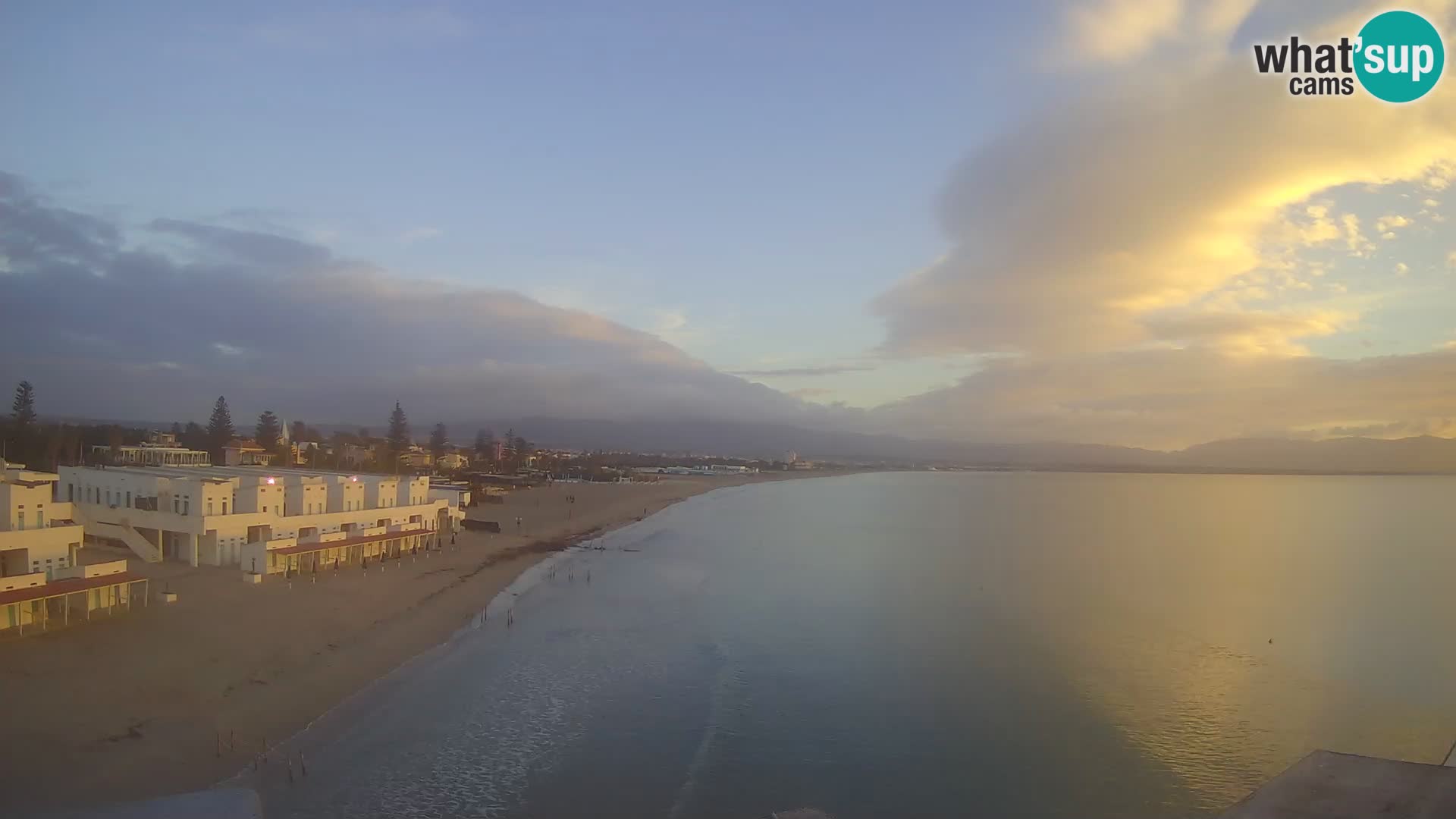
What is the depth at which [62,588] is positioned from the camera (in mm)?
17984

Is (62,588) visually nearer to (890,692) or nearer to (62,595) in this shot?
(62,595)

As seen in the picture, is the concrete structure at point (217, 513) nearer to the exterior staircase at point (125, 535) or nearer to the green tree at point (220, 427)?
the exterior staircase at point (125, 535)

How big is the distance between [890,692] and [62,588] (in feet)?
61.5

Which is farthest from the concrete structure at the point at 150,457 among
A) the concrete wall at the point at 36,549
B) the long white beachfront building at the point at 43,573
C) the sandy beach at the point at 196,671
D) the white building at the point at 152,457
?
the concrete wall at the point at 36,549

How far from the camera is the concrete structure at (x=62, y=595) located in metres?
17.2

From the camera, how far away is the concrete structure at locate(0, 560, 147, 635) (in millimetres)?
17172

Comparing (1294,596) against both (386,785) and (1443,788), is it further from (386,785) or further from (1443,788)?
(386,785)

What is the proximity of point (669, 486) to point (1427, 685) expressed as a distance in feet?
292

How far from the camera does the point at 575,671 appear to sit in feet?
66.3

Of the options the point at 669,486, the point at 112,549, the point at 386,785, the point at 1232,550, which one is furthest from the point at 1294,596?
the point at 669,486

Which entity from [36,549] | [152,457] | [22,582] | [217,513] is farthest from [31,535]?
[152,457]

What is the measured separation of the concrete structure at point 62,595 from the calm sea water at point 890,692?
279 inches

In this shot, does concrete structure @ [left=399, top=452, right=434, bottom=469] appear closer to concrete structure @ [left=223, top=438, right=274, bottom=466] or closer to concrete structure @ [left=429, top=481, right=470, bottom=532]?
concrete structure @ [left=223, top=438, right=274, bottom=466]

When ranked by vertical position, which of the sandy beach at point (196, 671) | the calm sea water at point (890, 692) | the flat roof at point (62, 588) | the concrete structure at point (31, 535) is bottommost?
the calm sea water at point (890, 692)
